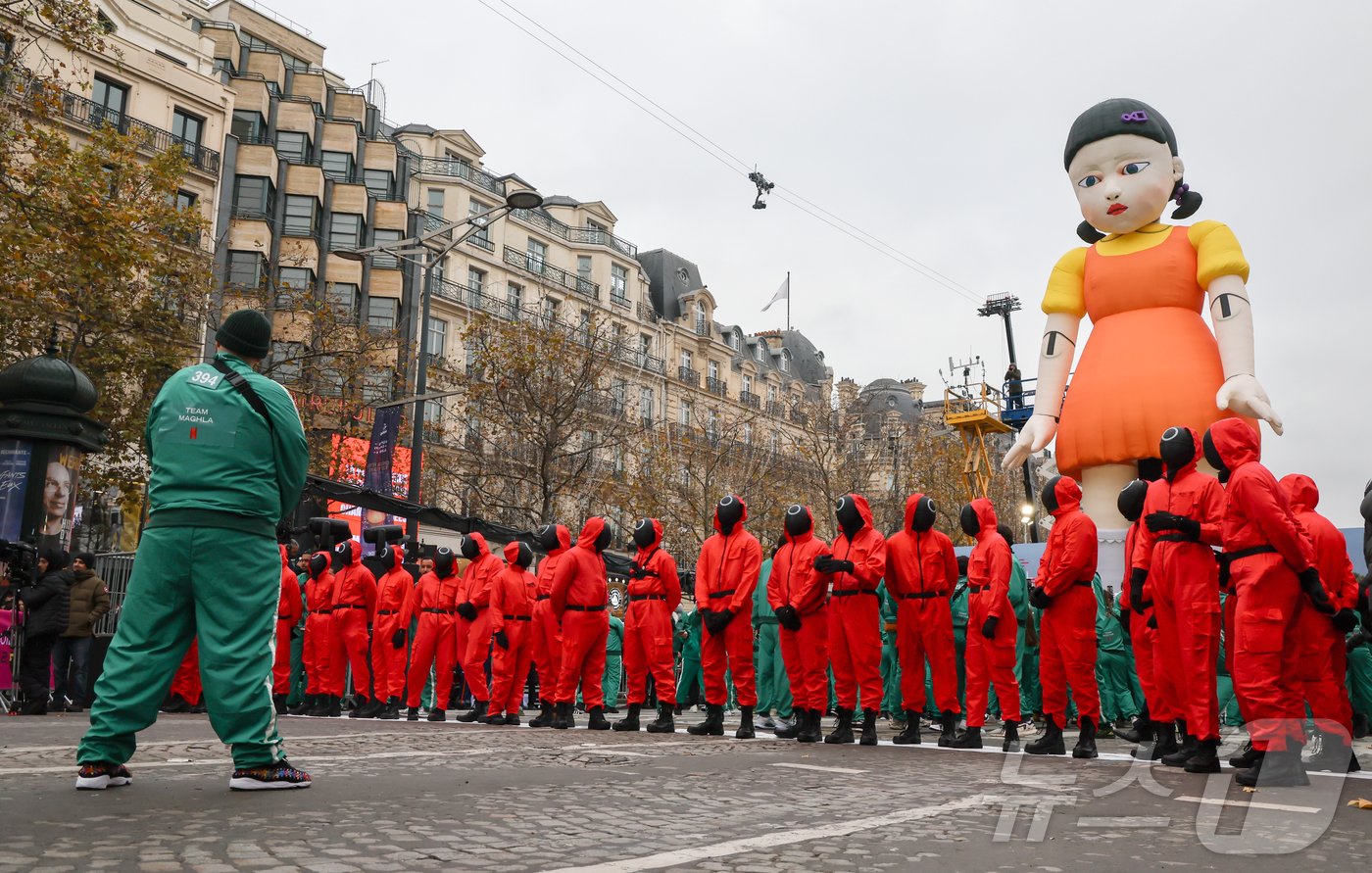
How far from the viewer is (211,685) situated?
4.73 m

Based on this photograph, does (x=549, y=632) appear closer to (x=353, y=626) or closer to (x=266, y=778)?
(x=353, y=626)

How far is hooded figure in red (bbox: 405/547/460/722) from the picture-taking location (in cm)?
1288

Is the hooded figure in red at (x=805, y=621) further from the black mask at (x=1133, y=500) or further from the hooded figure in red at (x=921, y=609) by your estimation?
the black mask at (x=1133, y=500)

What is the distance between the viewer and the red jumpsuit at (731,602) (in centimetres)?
1018

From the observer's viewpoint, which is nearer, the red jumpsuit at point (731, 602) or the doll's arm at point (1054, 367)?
the red jumpsuit at point (731, 602)

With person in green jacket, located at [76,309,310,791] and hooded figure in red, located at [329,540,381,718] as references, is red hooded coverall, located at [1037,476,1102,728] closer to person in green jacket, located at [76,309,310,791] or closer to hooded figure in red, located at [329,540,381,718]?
person in green jacket, located at [76,309,310,791]

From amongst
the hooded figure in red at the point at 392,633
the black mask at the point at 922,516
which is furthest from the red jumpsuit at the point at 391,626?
the black mask at the point at 922,516

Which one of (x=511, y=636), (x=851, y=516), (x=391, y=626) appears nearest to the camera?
(x=851, y=516)

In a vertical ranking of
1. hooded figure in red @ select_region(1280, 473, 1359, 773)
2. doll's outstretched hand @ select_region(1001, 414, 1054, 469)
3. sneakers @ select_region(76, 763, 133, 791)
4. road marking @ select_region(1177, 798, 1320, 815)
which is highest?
doll's outstretched hand @ select_region(1001, 414, 1054, 469)

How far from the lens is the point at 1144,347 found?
11.9 metres

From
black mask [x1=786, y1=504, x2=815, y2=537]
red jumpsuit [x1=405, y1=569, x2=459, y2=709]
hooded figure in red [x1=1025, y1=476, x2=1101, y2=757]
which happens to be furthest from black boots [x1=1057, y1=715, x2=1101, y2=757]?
red jumpsuit [x1=405, y1=569, x2=459, y2=709]

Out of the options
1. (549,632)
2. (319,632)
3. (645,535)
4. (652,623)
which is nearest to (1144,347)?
(645,535)

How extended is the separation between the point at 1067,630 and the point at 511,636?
5.88 metres

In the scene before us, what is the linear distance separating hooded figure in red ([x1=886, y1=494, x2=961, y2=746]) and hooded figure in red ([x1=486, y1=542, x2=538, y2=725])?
429 centimetres
